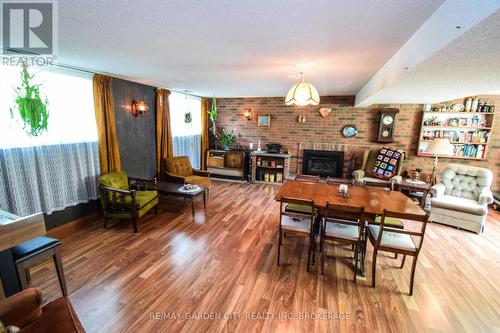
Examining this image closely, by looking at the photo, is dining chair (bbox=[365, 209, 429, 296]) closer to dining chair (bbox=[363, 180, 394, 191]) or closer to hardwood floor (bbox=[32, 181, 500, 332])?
hardwood floor (bbox=[32, 181, 500, 332])

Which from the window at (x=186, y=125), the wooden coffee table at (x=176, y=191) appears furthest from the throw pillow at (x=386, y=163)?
the window at (x=186, y=125)

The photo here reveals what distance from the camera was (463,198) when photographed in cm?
365

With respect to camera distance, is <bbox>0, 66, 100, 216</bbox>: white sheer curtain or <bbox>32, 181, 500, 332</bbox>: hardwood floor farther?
<bbox>0, 66, 100, 216</bbox>: white sheer curtain

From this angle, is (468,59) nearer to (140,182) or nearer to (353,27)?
(353,27)

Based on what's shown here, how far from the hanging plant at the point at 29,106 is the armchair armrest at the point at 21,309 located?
6.43 ft

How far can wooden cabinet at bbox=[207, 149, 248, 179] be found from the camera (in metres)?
5.93

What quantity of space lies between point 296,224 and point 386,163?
3410 mm

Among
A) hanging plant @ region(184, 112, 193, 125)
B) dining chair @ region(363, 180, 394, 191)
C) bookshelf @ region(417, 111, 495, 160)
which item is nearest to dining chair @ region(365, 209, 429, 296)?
dining chair @ region(363, 180, 394, 191)

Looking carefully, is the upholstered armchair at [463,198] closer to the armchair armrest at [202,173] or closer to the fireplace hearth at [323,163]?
the fireplace hearth at [323,163]

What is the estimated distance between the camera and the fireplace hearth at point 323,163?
544cm

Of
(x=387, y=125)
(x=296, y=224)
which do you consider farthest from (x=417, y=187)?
(x=296, y=224)

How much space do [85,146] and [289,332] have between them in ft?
11.5

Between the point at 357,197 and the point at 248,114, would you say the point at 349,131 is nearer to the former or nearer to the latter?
the point at 248,114

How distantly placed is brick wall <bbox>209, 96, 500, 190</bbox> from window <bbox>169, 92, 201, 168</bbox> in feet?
2.61
